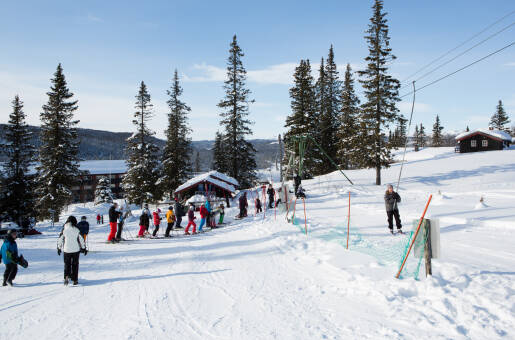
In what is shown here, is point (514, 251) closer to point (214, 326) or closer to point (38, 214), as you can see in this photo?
point (214, 326)

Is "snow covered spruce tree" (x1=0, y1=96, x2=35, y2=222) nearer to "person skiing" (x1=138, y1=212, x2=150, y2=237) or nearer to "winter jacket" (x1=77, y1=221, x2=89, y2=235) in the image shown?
"person skiing" (x1=138, y1=212, x2=150, y2=237)

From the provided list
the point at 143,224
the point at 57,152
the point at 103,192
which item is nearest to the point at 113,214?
the point at 143,224

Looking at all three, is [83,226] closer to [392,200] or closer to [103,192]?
[392,200]

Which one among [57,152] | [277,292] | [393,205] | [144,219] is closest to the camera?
[277,292]

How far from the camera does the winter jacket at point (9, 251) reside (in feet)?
23.1

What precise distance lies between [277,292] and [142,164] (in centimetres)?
3071

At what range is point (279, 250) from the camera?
372 inches

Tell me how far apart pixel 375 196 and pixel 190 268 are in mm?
15081

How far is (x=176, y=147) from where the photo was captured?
37.2m

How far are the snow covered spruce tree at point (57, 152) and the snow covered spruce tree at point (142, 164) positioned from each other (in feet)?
20.2

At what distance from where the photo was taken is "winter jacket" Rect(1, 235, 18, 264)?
7055mm

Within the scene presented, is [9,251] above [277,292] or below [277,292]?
above

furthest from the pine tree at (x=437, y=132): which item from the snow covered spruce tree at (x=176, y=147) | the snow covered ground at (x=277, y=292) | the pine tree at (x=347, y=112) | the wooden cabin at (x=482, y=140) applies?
the snow covered ground at (x=277, y=292)

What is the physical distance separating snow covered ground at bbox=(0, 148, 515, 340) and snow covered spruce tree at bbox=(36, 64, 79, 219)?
18.4 meters
